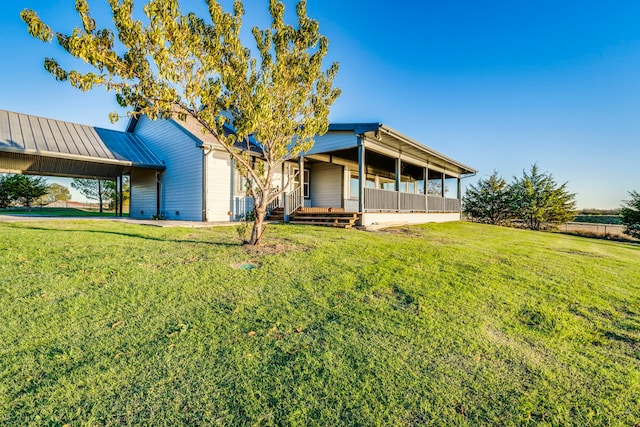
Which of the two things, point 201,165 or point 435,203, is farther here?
point 435,203

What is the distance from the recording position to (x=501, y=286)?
4684 mm

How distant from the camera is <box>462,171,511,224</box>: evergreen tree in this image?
76.2 feet

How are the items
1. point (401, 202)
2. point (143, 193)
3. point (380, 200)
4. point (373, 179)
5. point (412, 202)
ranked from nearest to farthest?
point (380, 200), point (401, 202), point (412, 202), point (143, 193), point (373, 179)

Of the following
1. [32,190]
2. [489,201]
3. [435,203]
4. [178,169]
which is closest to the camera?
[178,169]

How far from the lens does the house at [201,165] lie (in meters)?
11.2

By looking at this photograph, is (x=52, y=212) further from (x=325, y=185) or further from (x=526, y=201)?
(x=526, y=201)

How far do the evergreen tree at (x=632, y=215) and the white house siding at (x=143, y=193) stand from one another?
96.2ft

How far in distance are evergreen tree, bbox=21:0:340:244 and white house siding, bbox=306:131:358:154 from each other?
458 cm

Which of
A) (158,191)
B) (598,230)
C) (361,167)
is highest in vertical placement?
(361,167)

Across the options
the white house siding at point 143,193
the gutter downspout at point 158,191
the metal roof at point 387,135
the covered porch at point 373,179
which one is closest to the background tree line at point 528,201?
the covered porch at point 373,179

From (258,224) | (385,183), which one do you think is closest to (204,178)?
(258,224)

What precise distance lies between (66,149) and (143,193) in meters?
4.50

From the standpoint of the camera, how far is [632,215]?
18.8m

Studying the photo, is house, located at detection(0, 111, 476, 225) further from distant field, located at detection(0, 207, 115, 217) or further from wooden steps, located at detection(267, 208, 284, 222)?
distant field, located at detection(0, 207, 115, 217)
